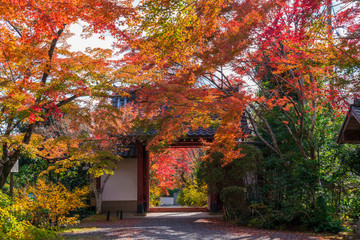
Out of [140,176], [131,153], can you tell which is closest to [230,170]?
[140,176]

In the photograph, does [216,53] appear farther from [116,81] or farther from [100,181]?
[100,181]

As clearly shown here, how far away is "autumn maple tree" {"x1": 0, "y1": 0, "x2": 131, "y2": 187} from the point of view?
5809 millimetres

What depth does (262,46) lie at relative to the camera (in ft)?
27.9

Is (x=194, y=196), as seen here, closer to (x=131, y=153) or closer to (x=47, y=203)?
Answer: (x=131, y=153)

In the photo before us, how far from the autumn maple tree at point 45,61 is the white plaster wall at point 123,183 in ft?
22.1

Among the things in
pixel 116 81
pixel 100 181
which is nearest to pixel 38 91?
pixel 116 81

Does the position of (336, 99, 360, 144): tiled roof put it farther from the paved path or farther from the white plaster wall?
the white plaster wall

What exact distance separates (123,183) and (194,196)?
436 centimetres

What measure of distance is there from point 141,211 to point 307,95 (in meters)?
7.42

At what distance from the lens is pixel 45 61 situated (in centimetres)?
621

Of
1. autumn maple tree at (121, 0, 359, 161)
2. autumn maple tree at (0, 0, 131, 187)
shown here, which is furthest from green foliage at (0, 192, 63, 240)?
autumn maple tree at (121, 0, 359, 161)

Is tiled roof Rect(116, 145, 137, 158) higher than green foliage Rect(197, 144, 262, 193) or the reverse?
higher

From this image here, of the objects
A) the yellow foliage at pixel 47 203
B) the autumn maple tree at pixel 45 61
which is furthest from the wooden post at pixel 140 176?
the autumn maple tree at pixel 45 61

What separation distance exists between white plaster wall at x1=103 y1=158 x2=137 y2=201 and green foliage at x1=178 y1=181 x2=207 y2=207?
12.5 feet
